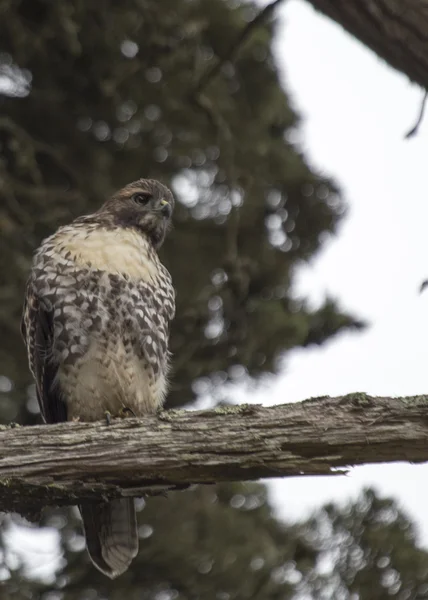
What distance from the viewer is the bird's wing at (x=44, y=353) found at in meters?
4.69

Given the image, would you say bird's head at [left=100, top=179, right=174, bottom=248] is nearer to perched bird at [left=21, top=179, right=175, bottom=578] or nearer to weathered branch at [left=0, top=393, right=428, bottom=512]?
perched bird at [left=21, top=179, right=175, bottom=578]

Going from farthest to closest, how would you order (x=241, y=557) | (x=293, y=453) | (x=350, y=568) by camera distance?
(x=241, y=557), (x=350, y=568), (x=293, y=453)

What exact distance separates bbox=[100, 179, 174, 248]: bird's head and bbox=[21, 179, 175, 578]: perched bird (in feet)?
0.91

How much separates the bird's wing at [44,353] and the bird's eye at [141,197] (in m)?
0.77

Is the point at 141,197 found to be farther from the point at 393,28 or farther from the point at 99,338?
the point at 393,28

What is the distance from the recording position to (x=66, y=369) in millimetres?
4637

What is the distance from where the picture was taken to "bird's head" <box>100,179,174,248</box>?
5.20 m

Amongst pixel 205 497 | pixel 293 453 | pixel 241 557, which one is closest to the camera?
pixel 293 453

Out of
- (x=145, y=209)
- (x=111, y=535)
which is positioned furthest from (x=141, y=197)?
(x=111, y=535)

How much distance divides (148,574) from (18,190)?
256cm

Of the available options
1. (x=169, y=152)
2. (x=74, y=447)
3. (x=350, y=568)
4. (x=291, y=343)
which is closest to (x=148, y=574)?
(x=350, y=568)

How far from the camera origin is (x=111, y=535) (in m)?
4.52

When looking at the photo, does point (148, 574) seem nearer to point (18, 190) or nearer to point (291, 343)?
point (291, 343)

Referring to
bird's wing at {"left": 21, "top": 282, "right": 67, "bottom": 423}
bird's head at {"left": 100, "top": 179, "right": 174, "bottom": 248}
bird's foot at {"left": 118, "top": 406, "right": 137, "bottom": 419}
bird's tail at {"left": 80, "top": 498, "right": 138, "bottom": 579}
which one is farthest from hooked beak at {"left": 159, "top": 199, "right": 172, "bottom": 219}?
bird's tail at {"left": 80, "top": 498, "right": 138, "bottom": 579}
